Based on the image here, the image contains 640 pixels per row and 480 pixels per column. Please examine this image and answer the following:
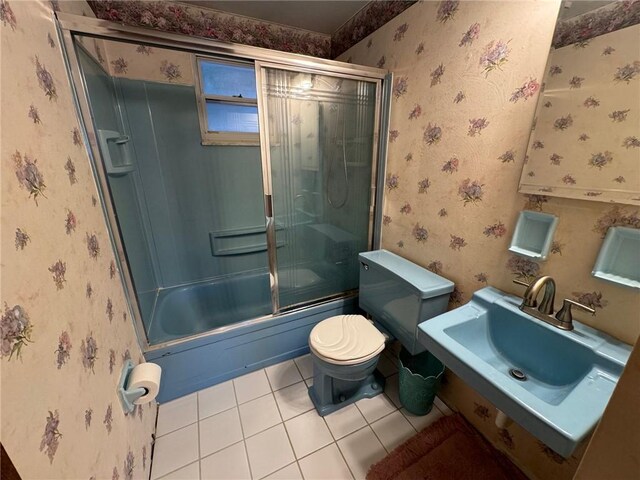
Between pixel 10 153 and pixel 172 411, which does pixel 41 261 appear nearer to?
pixel 10 153

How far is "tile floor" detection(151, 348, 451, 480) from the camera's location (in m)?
1.20

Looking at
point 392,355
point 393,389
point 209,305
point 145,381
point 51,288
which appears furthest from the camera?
point 209,305

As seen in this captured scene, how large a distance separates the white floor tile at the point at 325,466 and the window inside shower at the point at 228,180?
80cm

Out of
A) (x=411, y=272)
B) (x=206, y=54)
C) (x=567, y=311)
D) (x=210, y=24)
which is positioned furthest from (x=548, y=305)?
(x=210, y=24)

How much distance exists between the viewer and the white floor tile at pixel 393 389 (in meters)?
1.55

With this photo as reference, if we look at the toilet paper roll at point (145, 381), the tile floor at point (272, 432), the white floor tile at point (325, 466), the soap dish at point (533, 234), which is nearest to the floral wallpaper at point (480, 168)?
the soap dish at point (533, 234)

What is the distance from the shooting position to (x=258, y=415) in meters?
1.45

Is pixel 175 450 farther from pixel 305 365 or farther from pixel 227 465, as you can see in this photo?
pixel 305 365

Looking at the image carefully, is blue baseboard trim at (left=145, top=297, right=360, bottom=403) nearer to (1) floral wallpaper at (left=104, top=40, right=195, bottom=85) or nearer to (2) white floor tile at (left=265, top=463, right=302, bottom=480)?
(2) white floor tile at (left=265, top=463, right=302, bottom=480)

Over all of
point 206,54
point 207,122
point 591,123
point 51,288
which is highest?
point 206,54

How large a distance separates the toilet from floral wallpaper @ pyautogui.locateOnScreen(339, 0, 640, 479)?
0.17 meters

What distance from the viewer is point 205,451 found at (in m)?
1.27

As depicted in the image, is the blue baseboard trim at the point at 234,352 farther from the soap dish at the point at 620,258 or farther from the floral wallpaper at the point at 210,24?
the floral wallpaper at the point at 210,24

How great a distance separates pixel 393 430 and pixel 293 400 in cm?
59
